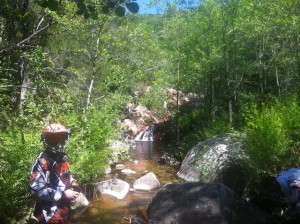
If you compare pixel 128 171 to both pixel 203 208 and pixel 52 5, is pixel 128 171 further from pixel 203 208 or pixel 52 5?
pixel 52 5

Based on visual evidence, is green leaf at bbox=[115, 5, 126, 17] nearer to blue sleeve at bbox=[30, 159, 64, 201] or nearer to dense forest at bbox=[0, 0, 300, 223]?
dense forest at bbox=[0, 0, 300, 223]

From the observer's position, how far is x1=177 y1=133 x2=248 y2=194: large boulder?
352 inches

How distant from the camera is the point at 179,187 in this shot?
254 inches

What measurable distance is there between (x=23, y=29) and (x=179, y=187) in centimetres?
782

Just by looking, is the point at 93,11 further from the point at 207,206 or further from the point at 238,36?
the point at 238,36

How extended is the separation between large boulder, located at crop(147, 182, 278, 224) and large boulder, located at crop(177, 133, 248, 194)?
2649 mm

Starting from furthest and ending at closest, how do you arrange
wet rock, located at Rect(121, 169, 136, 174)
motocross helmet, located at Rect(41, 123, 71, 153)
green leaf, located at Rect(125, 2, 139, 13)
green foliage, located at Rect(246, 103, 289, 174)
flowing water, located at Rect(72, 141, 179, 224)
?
wet rock, located at Rect(121, 169, 136, 174), green foliage, located at Rect(246, 103, 289, 174), flowing water, located at Rect(72, 141, 179, 224), motocross helmet, located at Rect(41, 123, 71, 153), green leaf, located at Rect(125, 2, 139, 13)

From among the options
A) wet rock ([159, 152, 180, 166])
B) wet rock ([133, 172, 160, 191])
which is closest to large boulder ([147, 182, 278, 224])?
wet rock ([133, 172, 160, 191])

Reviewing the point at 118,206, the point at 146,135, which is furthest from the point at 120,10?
the point at 146,135

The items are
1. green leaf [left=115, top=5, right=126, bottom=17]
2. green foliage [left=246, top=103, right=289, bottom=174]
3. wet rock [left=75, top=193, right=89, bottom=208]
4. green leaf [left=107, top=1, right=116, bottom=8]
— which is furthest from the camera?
wet rock [left=75, top=193, right=89, bottom=208]

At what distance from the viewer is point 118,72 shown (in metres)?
12.6

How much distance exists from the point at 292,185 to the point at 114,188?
6085mm

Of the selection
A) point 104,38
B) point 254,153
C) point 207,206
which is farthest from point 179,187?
point 104,38

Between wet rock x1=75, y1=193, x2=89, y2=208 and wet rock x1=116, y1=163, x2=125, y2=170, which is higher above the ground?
wet rock x1=116, y1=163, x2=125, y2=170
